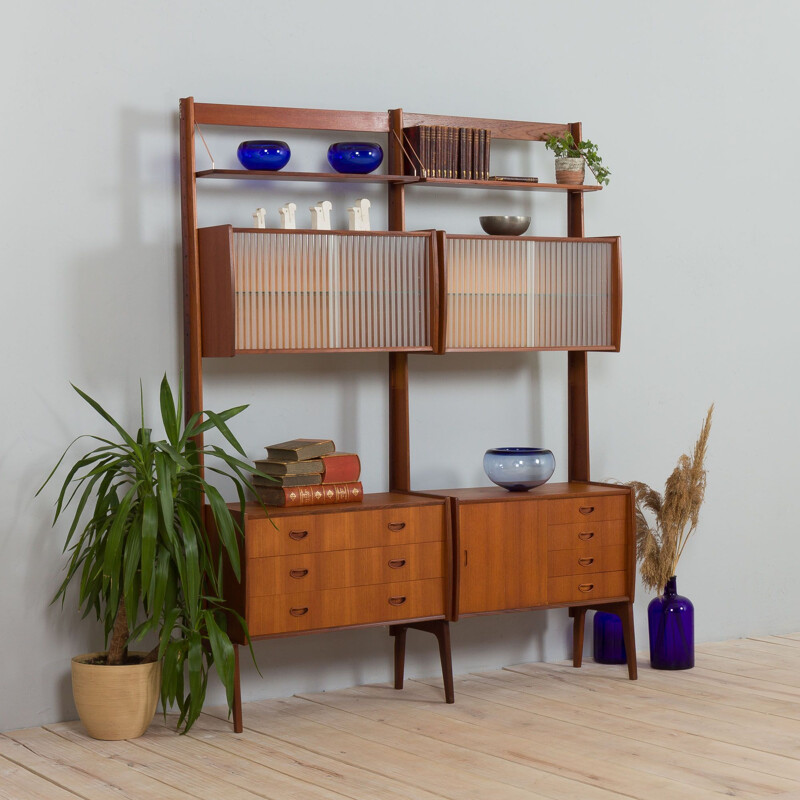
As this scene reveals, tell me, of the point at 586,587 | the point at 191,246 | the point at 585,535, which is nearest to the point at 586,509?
the point at 585,535

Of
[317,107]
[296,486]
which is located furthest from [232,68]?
[296,486]

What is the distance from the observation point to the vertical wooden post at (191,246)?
426cm

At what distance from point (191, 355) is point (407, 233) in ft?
2.81

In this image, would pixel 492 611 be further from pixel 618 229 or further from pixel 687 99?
pixel 687 99

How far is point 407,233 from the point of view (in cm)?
446

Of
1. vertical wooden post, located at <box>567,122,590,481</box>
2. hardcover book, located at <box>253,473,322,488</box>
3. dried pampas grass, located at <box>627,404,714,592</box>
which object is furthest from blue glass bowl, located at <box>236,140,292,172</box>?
dried pampas grass, located at <box>627,404,714,592</box>

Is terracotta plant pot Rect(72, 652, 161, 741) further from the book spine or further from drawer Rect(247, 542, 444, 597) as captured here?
the book spine

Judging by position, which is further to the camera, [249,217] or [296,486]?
[249,217]

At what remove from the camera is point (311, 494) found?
13.9 ft

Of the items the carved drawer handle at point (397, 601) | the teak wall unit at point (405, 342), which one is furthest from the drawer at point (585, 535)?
the carved drawer handle at point (397, 601)

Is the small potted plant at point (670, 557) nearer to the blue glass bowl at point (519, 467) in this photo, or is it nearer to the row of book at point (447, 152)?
the blue glass bowl at point (519, 467)

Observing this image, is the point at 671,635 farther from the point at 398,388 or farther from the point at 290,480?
the point at 290,480

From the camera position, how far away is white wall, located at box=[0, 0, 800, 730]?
4.22 m

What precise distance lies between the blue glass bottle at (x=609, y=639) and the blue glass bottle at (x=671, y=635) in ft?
0.39
